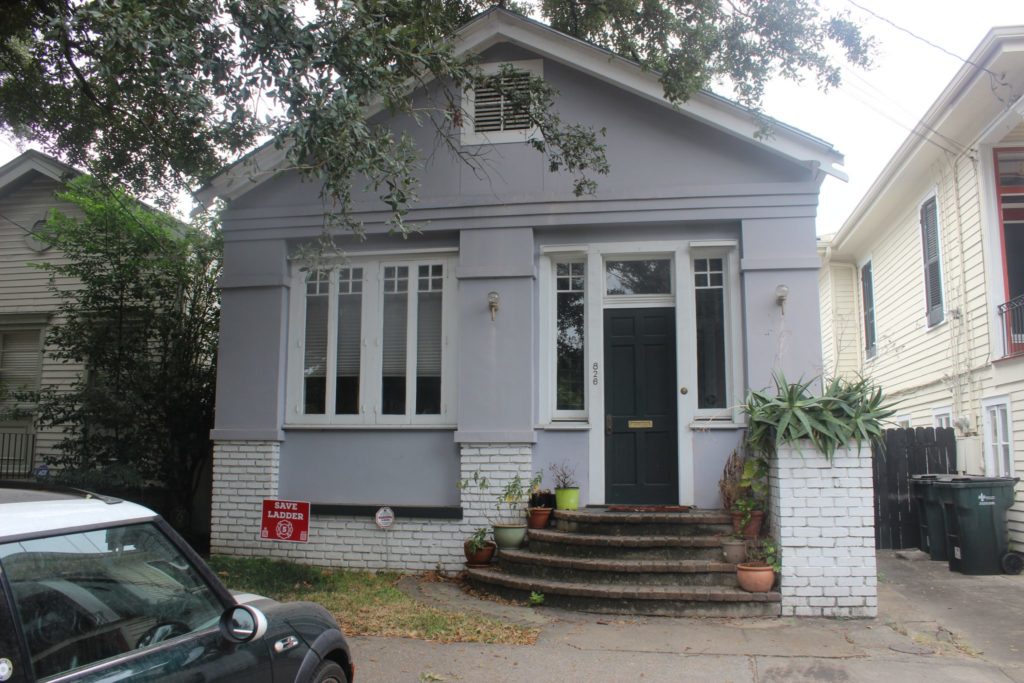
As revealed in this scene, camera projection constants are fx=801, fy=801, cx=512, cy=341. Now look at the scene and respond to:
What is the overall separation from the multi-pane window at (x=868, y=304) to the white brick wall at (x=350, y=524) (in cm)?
1162

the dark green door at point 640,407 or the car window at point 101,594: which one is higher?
the dark green door at point 640,407

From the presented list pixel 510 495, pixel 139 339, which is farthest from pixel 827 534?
pixel 139 339

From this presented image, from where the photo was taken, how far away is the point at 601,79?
29.8 feet

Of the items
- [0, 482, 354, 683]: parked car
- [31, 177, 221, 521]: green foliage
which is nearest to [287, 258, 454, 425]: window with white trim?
[31, 177, 221, 521]: green foliage

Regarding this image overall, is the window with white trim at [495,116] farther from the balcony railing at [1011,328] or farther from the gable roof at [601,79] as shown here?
the balcony railing at [1011,328]

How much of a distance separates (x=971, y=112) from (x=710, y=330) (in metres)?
5.23

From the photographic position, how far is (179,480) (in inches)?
428

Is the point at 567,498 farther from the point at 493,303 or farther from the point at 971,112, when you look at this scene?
the point at 971,112

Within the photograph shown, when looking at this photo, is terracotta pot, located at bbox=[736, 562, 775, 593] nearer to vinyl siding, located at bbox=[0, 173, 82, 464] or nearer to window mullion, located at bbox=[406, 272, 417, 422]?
window mullion, located at bbox=[406, 272, 417, 422]

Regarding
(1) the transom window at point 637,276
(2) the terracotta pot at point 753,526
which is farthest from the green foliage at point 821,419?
(1) the transom window at point 637,276

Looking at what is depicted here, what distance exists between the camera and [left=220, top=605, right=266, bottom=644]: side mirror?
296cm

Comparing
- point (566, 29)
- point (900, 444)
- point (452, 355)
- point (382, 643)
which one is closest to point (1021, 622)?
point (900, 444)

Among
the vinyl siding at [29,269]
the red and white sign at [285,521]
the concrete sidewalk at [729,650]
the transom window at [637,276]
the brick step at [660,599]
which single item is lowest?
the concrete sidewalk at [729,650]

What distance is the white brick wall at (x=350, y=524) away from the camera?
877cm
